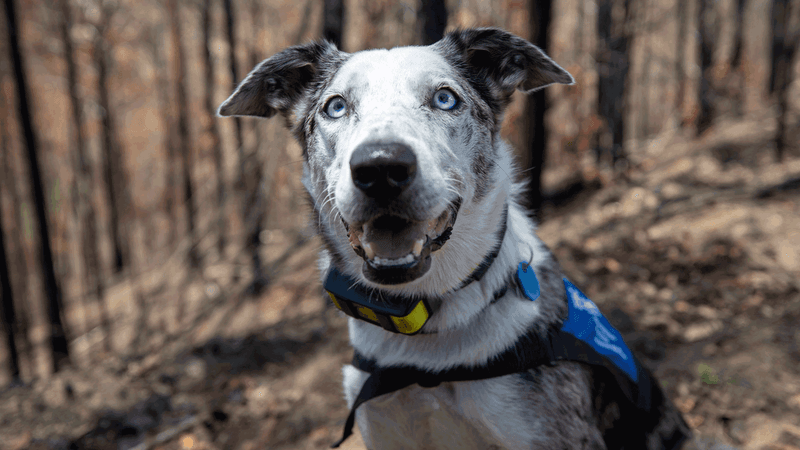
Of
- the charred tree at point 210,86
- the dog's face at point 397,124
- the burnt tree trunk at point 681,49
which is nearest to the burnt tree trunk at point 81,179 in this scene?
the charred tree at point 210,86

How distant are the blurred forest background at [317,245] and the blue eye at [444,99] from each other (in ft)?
3.37

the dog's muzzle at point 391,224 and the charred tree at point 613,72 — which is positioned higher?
the charred tree at point 613,72

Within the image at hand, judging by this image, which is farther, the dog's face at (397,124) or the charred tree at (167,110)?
the charred tree at (167,110)

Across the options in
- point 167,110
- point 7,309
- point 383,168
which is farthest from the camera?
point 167,110

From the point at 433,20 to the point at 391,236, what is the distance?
153 inches

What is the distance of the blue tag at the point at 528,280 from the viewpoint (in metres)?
2.01

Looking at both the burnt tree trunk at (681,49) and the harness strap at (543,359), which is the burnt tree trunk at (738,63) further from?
the harness strap at (543,359)

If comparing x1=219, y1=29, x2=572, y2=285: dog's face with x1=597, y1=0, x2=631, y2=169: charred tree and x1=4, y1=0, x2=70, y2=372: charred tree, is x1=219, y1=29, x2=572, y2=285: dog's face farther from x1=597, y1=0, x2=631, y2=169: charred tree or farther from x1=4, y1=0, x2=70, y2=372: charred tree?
x1=4, y1=0, x2=70, y2=372: charred tree

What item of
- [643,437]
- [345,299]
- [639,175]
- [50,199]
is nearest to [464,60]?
[345,299]

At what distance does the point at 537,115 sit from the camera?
Answer: 6074 millimetres

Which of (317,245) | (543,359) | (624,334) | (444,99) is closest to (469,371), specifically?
(543,359)

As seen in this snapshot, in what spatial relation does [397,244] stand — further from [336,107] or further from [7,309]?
[7,309]

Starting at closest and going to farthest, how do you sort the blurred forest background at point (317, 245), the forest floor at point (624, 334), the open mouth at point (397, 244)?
the open mouth at point (397, 244), the forest floor at point (624, 334), the blurred forest background at point (317, 245)

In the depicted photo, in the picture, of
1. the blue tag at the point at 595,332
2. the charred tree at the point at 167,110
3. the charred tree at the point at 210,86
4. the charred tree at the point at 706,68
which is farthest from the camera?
the charred tree at the point at 167,110
